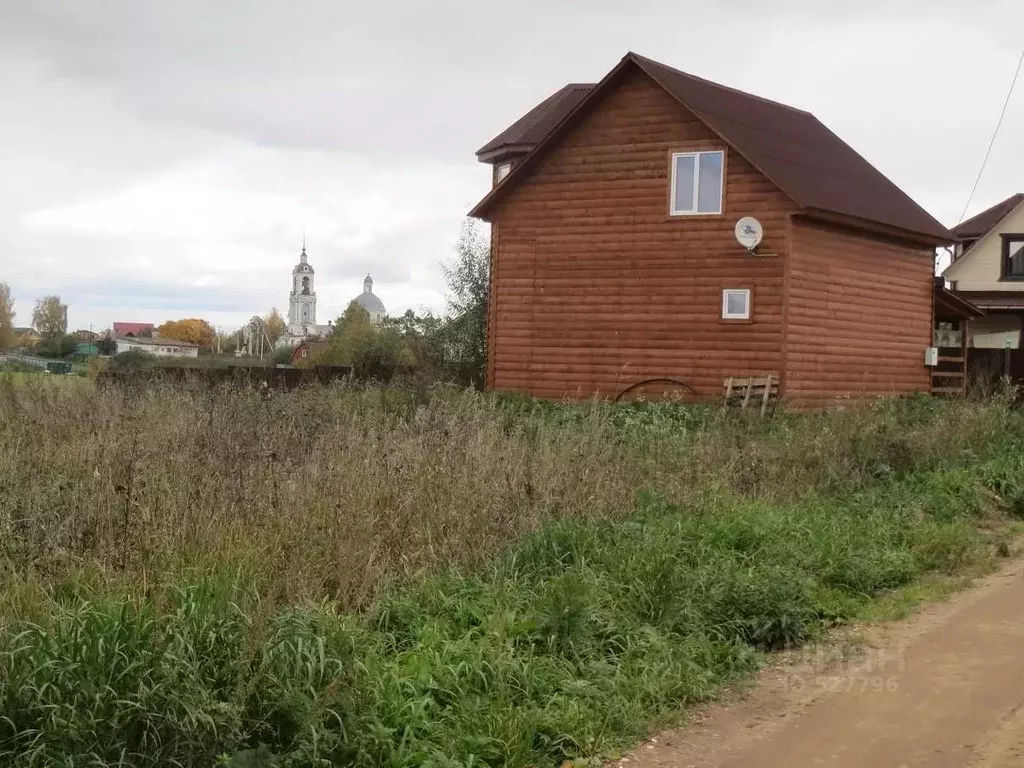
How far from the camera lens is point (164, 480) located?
7312mm

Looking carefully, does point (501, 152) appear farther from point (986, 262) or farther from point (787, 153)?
point (986, 262)

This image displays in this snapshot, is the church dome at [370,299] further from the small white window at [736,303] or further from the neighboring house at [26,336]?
the small white window at [736,303]

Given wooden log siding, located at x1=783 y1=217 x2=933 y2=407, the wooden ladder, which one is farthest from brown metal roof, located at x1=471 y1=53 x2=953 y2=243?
the wooden ladder

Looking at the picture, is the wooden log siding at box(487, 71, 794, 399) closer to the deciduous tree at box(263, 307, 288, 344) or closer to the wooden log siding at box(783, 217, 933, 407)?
the wooden log siding at box(783, 217, 933, 407)

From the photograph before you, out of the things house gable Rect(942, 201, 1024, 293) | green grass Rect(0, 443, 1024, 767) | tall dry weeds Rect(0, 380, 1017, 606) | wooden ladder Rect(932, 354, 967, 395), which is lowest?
green grass Rect(0, 443, 1024, 767)

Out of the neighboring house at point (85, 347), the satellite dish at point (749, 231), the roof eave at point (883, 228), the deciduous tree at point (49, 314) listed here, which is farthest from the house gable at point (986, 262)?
the deciduous tree at point (49, 314)

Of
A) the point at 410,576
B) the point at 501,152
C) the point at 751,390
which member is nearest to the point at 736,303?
the point at 751,390

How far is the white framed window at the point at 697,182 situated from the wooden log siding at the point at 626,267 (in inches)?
6.1

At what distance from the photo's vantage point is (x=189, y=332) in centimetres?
12631

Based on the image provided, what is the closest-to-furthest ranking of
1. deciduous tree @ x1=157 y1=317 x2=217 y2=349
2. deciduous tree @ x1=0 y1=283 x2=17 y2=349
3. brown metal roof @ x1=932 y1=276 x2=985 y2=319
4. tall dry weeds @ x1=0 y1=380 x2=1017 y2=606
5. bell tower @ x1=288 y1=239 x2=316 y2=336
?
tall dry weeds @ x1=0 y1=380 x2=1017 y2=606, brown metal roof @ x1=932 y1=276 x2=985 y2=319, deciduous tree @ x1=0 y1=283 x2=17 y2=349, deciduous tree @ x1=157 y1=317 x2=217 y2=349, bell tower @ x1=288 y1=239 x2=316 y2=336

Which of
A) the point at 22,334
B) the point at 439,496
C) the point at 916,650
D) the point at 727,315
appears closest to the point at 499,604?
the point at 439,496

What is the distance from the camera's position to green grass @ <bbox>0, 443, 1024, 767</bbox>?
13.9 ft

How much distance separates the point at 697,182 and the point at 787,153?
A: 8.81 ft

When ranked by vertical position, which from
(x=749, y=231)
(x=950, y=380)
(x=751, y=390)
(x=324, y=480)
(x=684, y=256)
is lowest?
(x=324, y=480)
